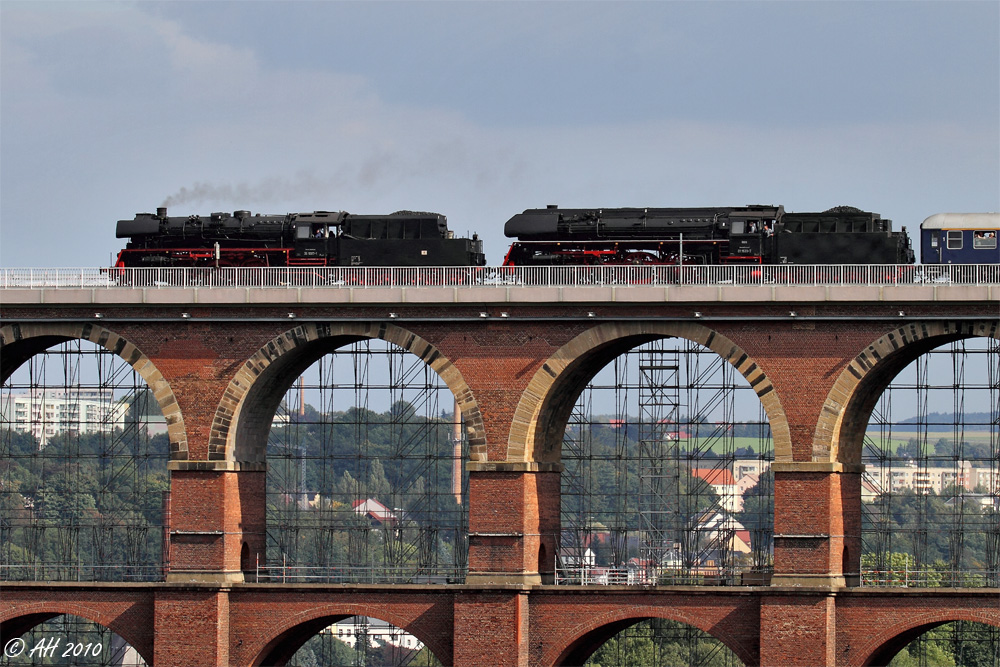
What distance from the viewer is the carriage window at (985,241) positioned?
63375 mm

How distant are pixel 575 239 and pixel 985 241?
15.0 metres

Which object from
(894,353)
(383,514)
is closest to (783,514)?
(894,353)

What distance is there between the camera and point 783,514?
60969mm

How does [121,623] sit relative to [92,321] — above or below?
below

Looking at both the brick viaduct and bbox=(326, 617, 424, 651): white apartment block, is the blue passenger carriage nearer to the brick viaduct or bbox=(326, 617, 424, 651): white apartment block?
the brick viaduct

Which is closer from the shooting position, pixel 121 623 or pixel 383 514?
pixel 121 623

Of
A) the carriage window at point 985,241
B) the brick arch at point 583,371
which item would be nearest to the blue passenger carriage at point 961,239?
the carriage window at point 985,241

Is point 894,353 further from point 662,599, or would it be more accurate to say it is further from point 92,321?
point 92,321

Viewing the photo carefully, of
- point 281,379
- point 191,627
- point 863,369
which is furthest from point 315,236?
point 863,369

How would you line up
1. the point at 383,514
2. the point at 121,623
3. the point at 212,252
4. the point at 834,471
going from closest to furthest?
1. the point at 834,471
2. the point at 121,623
3. the point at 212,252
4. the point at 383,514

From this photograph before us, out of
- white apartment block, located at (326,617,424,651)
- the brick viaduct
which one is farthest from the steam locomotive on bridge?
white apartment block, located at (326,617,424,651)

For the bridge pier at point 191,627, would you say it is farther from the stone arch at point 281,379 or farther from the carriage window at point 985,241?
the carriage window at point 985,241

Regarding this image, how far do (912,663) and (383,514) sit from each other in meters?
72.8

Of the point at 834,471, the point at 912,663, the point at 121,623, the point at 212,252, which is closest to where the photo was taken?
the point at 834,471
